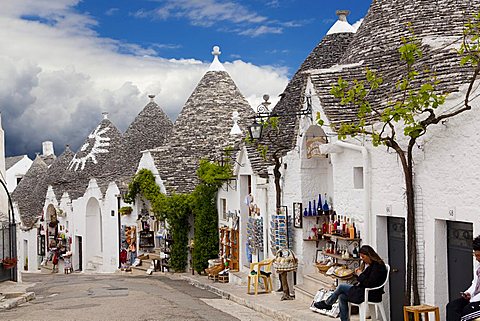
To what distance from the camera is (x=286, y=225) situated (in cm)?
1625

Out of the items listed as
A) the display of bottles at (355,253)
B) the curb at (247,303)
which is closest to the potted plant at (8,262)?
the curb at (247,303)

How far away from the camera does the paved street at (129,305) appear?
13.5 m

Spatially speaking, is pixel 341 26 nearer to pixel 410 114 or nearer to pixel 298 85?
pixel 298 85

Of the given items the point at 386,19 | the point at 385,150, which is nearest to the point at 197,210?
the point at 386,19

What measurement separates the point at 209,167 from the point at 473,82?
14449 millimetres

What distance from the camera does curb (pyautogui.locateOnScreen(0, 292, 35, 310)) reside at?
50.9 ft

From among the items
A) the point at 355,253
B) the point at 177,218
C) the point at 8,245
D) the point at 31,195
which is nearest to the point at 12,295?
the point at 8,245

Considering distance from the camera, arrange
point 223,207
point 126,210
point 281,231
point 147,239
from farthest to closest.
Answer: point 126,210
point 147,239
point 223,207
point 281,231

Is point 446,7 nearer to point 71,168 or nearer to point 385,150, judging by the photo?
point 385,150

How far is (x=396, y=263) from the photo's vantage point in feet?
37.9

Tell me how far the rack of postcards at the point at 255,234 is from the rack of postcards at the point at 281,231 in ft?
4.90

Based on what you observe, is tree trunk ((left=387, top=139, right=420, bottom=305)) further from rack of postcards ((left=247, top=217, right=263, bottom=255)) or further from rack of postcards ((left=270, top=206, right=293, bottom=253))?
rack of postcards ((left=247, top=217, right=263, bottom=255))

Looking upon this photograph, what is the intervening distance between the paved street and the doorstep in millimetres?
209

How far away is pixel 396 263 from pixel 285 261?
399cm
